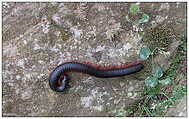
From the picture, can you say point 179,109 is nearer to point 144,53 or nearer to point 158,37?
point 144,53

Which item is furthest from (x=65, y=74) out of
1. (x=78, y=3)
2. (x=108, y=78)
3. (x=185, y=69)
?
(x=185, y=69)

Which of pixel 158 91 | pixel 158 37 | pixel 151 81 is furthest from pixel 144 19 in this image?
pixel 158 91

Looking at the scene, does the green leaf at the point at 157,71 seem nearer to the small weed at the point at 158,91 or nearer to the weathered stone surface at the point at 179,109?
the small weed at the point at 158,91

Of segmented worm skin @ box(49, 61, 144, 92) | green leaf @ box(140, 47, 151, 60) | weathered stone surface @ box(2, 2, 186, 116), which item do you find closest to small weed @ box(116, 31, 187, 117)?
green leaf @ box(140, 47, 151, 60)

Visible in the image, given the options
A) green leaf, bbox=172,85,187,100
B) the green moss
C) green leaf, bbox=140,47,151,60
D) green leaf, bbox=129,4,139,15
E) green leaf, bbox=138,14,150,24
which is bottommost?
green leaf, bbox=172,85,187,100

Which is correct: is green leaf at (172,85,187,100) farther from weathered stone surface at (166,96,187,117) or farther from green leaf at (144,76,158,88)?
green leaf at (144,76,158,88)

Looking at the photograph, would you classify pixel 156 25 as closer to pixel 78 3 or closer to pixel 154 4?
pixel 154 4

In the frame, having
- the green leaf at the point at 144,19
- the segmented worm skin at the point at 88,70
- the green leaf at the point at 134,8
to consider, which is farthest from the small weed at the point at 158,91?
the green leaf at the point at 134,8

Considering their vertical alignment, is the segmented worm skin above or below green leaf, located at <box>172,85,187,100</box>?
above
